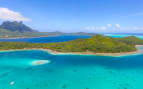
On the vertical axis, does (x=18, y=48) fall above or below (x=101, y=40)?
below

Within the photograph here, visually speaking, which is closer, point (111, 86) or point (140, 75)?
point (111, 86)

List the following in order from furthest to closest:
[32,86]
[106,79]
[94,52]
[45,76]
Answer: [94,52], [45,76], [106,79], [32,86]

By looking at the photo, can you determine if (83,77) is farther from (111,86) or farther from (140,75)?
(140,75)

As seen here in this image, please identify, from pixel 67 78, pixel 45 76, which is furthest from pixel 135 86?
pixel 45 76

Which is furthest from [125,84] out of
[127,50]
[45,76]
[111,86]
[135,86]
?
[127,50]

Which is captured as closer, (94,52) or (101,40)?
(94,52)

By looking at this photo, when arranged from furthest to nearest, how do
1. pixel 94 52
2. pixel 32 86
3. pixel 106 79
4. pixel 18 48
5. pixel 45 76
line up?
1. pixel 18 48
2. pixel 94 52
3. pixel 45 76
4. pixel 106 79
5. pixel 32 86

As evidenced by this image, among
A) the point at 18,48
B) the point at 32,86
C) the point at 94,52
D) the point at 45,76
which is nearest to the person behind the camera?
the point at 32,86

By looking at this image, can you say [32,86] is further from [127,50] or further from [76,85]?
[127,50]

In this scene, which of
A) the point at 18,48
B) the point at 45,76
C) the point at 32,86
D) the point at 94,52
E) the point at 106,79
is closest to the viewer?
the point at 32,86
